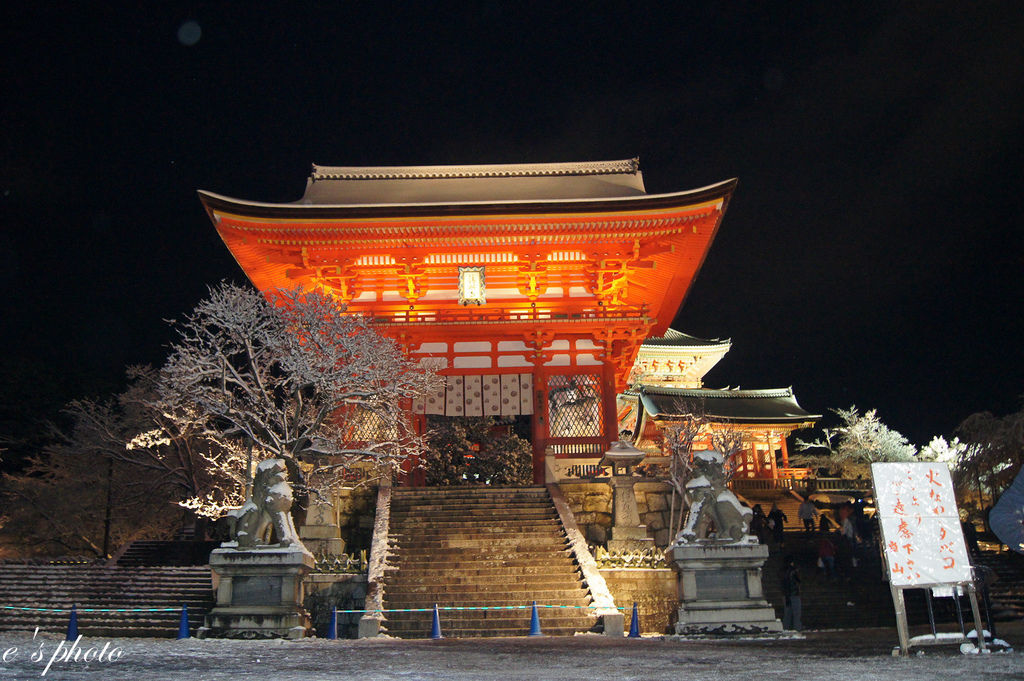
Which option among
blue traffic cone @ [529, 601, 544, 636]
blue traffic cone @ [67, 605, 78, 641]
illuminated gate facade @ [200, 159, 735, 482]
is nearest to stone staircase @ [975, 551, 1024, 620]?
blue traffic cone @ [529, 601, 544, 636]

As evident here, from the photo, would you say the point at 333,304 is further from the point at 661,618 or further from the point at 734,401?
the point at 734,401

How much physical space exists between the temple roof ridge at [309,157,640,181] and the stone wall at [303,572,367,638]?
645 inches

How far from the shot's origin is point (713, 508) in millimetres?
12734

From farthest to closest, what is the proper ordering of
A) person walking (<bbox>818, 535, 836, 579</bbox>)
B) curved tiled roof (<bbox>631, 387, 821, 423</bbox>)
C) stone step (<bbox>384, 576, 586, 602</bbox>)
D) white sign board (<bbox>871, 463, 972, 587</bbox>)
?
curved tiled roof (<bbox>631, 387, 821, 423</bbox>) < person walking (<bbox>818, 535, 836, 579</bbox>) < stone step (<bbox>384, 576, 586, 602</bbox>) < white sign board (<bbox>871, 463, 972, 587</bbox>)

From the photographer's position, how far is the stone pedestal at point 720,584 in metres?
12.2

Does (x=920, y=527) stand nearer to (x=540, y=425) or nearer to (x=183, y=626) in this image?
(x=183, y=626)

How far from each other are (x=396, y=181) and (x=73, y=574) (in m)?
16.7

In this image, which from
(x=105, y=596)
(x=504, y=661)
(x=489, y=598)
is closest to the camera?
(x=504, y=661)

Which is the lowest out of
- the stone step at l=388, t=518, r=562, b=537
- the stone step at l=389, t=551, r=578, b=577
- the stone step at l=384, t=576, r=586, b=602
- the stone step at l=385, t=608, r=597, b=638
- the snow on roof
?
the stone step at l=385, t=608, r=597, b=638

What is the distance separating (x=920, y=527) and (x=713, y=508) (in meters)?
4.89

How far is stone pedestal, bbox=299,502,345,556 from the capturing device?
16.0 m

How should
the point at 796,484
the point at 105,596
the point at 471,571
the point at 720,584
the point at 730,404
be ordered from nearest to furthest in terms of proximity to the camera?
the point at 720,584
the point at 105,596
the point at 471,571
the point at 796,484
the point at 730,404

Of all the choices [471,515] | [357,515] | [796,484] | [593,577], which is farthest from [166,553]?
[796,484]

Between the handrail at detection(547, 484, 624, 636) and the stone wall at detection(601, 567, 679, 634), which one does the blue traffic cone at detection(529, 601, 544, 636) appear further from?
the stone wall at detection(601, 567, 679, 634)
